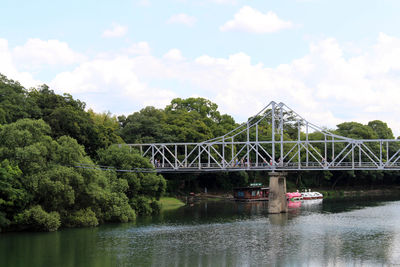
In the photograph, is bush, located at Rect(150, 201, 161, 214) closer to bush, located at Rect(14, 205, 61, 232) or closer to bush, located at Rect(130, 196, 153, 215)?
bush, located at Rect(130, 196, 153, 215)

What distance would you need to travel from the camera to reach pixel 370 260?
139ft

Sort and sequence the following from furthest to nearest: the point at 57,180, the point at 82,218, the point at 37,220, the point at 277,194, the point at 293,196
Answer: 1. the point at 293,196
2. the point at 277,194
3. the point at 82,218
4. the point at 57,180
5. the point at 37,220

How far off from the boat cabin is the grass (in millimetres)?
16308

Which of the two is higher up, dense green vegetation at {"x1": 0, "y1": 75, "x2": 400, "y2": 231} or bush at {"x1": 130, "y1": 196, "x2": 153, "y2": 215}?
dense green vegetation at {"x1": 0, "y1": 75, "x2": 400, "y2": 231}

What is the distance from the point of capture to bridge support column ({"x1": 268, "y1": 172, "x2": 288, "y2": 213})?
261 feet

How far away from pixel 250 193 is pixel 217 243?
2265 inches

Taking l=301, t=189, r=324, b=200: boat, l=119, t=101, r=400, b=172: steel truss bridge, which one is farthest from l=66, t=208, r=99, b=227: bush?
l=301, t=189, r=324, b=200: boat

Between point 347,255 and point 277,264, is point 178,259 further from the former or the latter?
point 347,255

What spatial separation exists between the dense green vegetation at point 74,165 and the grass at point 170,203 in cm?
773

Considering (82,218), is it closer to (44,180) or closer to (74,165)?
(74,165)

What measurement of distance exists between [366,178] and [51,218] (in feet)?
336

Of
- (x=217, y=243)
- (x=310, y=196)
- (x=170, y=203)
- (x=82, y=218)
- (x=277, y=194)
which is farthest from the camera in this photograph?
(x=310, y=196)

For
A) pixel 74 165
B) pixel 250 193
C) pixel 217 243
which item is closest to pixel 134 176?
pixel 74 165

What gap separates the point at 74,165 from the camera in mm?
60438
